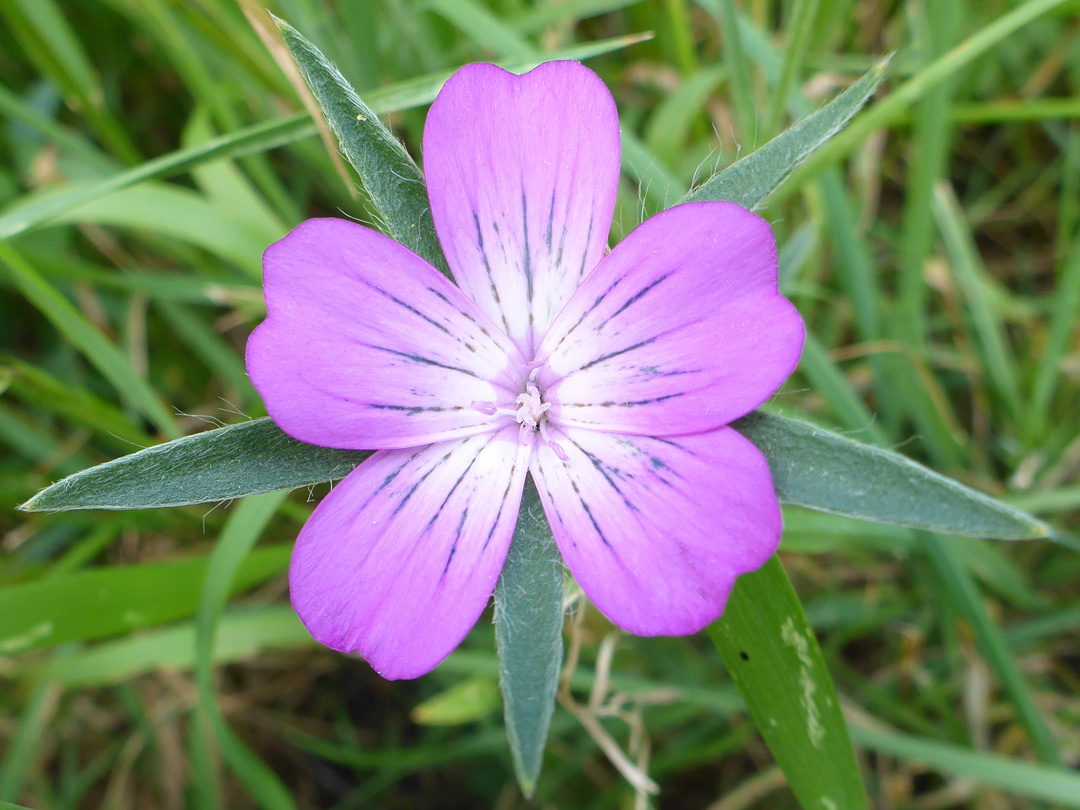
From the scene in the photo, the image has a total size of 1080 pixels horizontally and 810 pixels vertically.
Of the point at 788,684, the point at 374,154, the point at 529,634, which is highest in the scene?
the point at 374,154

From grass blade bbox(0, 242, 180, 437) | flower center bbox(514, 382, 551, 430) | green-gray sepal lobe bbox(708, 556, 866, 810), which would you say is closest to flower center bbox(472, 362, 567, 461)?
flower center bbox(514, 382, 551, 430)

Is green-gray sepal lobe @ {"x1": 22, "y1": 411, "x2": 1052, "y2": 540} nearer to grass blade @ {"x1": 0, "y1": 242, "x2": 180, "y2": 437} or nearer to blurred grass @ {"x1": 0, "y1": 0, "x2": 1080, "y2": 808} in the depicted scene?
blurred grass @ {"x1": 0, "y1": 0, "x2": 1080, "y2": 808}

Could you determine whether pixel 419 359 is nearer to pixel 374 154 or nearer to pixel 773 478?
pixel 374 154

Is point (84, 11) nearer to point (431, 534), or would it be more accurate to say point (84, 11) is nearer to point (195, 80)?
point (195, 80)

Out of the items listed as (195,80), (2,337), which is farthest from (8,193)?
(195,80)

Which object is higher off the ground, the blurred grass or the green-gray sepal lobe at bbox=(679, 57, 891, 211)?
the green-gray sepal lobe at bbox=(679, 57, 891, 211)

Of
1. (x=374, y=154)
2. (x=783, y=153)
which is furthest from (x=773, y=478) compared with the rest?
(x=374, y=154)

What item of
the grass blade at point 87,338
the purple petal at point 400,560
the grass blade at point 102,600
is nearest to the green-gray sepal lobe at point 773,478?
the purple petal at point 400,560
